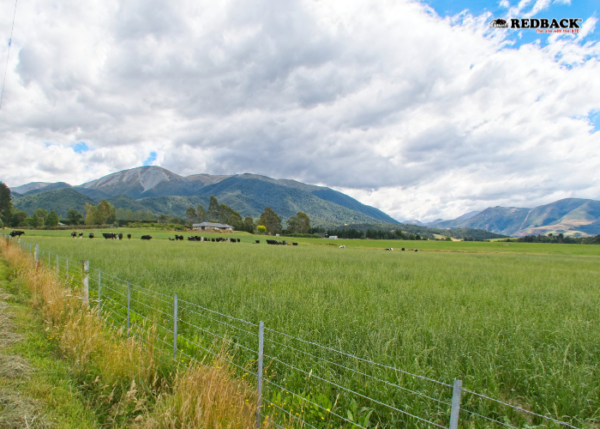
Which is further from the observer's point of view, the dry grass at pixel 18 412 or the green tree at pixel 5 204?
the green tree at pixel 5 204

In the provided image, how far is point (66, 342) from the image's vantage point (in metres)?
5.81

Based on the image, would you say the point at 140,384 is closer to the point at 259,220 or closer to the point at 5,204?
the point at 5,204

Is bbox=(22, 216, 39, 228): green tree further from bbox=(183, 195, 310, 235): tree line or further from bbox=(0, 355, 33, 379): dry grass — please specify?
bbox=(0, 355, 33, 379): dry grass

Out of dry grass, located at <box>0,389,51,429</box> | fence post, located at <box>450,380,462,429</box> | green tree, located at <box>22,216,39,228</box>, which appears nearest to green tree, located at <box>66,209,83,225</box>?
green tree, located at <box>22,216,39,228</box>

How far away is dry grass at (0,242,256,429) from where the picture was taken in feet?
11.8

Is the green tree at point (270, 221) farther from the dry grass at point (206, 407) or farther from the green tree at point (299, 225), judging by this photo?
the dry grass at point (206, 407)

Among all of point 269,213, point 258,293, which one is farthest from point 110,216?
point 258,293

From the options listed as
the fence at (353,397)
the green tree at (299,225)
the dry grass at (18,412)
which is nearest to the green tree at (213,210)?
the green tree at (299,225)

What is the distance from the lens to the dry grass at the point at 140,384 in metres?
3.61

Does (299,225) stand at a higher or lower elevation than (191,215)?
lower

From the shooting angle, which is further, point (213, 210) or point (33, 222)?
point (213, 210)

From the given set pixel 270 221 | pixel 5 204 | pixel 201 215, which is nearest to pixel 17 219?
pixel 5 204

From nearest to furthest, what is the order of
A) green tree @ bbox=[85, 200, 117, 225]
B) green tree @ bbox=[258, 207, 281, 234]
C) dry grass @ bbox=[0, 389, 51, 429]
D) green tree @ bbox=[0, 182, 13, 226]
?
dry grass @ bbox=[0, 389, 51, 429], green tree @ bbox=[0, 182, 13, 226], green tree @ bbox=[85, 200, 117, 225], green tree @ bbox=[258, 207, 281, 234]

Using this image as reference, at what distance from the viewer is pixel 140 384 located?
476 cm
